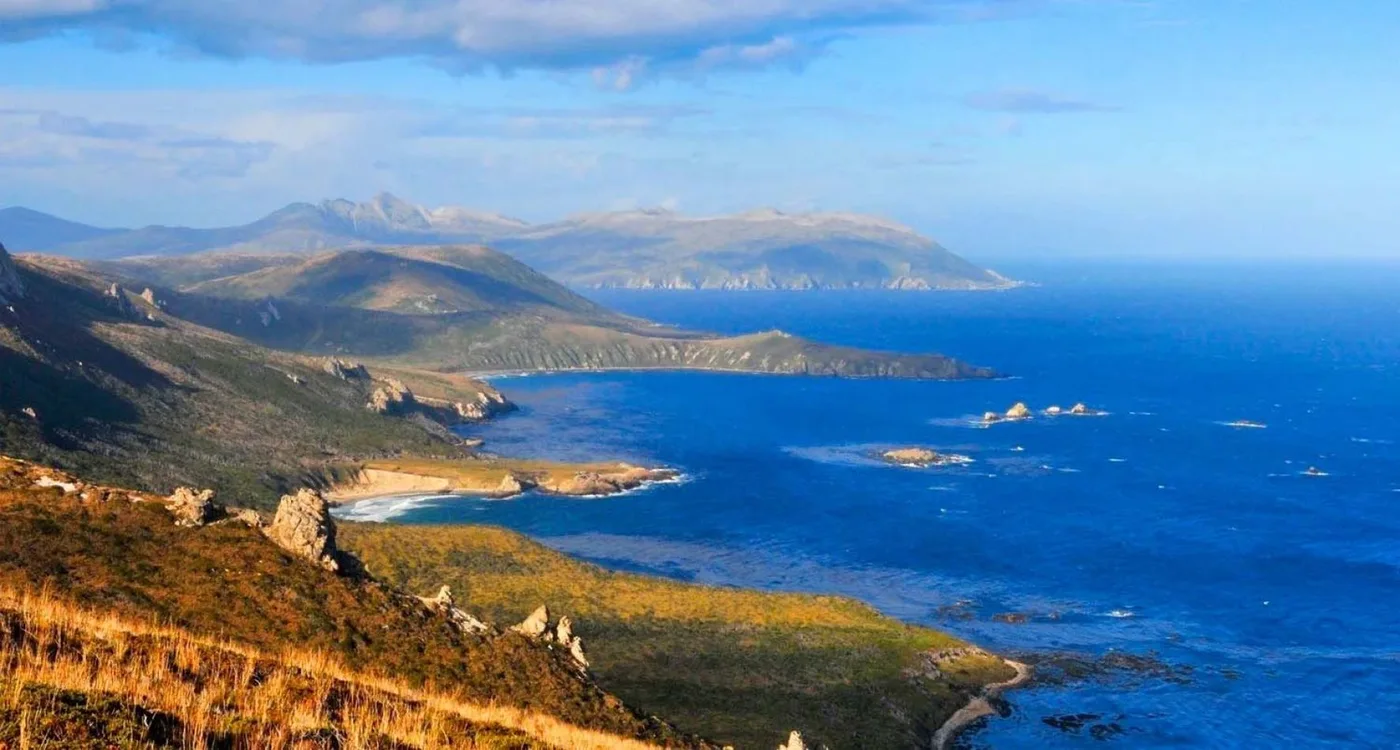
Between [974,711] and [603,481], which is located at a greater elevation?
[974,711]

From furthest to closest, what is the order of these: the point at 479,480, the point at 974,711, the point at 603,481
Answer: the point at 479,480, the point at 603,481, the point at 974,711

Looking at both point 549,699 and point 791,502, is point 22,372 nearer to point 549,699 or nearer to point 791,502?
point 791,502

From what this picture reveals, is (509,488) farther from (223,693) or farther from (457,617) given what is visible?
(223,693)

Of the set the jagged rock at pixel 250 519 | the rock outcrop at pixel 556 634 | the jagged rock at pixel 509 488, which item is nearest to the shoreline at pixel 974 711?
the rock outcrop at pixel 556 634

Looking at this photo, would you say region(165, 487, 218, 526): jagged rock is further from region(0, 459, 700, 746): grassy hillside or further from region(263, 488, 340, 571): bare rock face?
region(263, 488, 340, 571): bare rock face

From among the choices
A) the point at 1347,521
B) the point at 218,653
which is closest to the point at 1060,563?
the point at 1347,521

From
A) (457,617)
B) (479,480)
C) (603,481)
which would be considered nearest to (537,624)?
(457,617)
